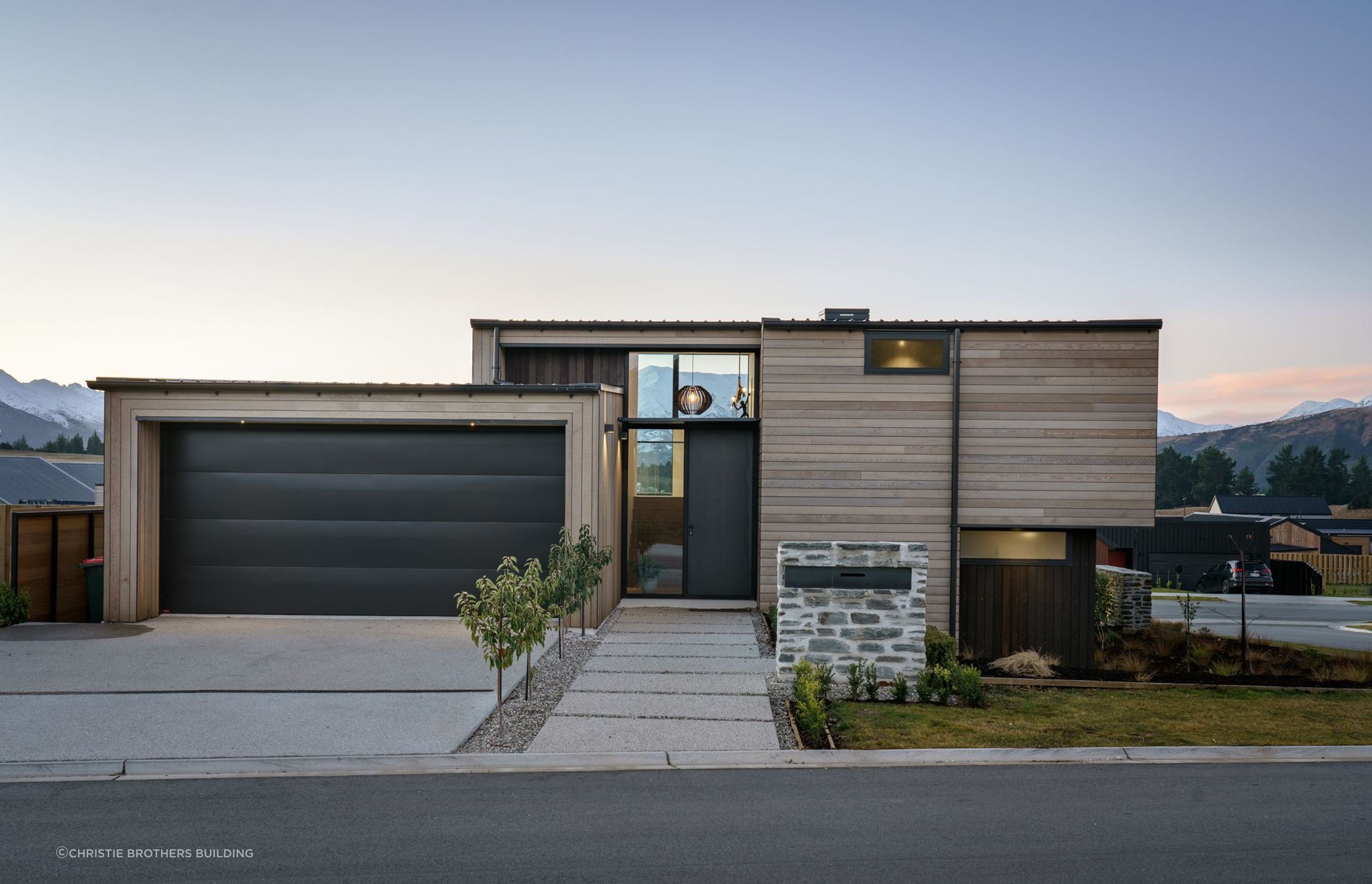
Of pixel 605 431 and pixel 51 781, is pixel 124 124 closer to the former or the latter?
pixel 605 431

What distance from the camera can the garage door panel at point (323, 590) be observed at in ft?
37.8

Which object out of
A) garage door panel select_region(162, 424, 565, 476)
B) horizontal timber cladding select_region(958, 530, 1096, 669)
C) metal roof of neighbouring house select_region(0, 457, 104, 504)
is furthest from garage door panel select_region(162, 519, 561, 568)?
metal roof of neighbouring house select_region(0, 457, 104, 504)

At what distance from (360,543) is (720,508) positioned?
5.85 meters

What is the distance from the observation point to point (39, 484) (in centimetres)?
4078

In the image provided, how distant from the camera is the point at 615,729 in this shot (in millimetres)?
6531

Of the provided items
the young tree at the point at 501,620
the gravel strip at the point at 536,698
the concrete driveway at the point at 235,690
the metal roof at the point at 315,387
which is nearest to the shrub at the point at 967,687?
the gravel strip at the point at 536,698

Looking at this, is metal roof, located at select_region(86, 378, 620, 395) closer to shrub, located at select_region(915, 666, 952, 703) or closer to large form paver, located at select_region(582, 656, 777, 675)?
large form paver, located at select_region(582, 656, 777, 675)

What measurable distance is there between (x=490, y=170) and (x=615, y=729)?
13911 mm

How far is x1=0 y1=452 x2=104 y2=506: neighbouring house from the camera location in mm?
37531

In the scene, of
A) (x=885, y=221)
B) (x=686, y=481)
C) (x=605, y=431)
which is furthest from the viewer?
(x=885, y=221)

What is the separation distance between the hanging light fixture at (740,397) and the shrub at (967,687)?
273 inches

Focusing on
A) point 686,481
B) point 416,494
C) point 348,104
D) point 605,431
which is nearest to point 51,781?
point 416,494

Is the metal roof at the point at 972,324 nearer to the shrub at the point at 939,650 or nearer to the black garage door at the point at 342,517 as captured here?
the black garage door at the point at 342,517

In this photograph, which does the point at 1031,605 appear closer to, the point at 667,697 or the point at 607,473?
the point at 607,473
